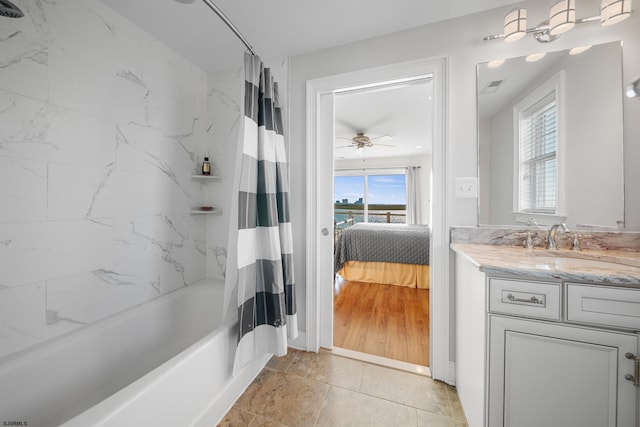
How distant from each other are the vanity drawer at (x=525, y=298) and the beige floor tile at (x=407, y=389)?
2.54ft

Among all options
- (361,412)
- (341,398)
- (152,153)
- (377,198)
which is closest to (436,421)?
(361,412)

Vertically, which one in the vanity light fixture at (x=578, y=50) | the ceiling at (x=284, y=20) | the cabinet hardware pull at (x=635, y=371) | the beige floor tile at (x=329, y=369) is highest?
the ceiling at (x=284, y=20)

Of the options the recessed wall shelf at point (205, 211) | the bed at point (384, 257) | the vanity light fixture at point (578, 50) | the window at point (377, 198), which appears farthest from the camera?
the window at point (377, 198)

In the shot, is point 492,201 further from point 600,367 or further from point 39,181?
point 39,181

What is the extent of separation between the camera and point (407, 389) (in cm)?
137

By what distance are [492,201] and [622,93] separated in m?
0.76

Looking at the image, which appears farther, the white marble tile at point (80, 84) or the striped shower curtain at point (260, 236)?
the striped shower curtain at point (260, 236)

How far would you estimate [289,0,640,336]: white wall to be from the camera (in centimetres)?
114

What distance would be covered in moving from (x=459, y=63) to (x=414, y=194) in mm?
4947

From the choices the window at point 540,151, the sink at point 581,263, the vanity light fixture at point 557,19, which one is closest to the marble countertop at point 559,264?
the sink at point 581,263

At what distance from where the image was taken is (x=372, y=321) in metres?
2.17

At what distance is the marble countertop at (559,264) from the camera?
778 mm

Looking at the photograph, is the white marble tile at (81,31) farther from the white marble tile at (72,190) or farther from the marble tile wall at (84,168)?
the white marble tile at (72,190)

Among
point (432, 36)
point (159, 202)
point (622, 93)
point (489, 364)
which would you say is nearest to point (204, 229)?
point (159, 202)
